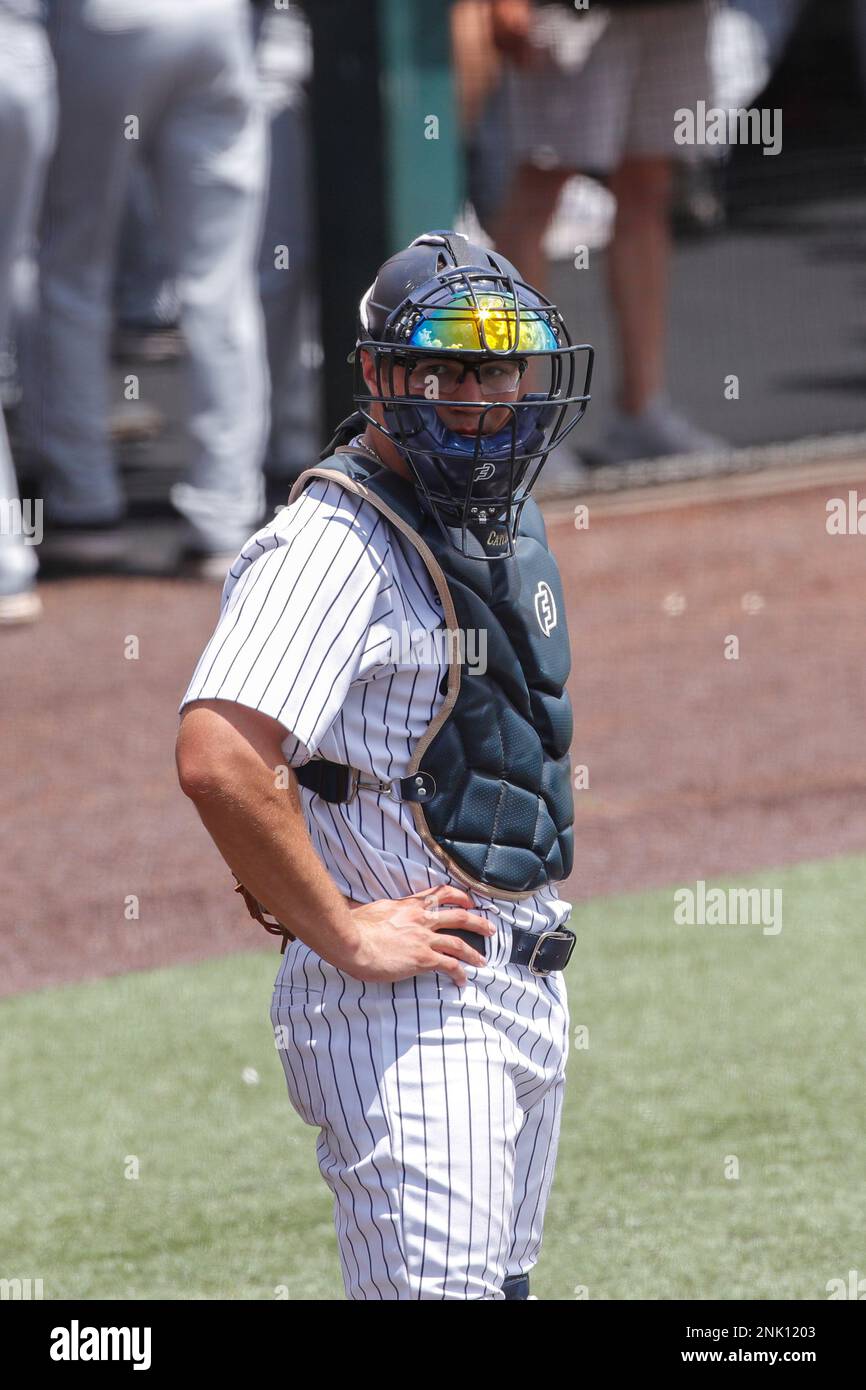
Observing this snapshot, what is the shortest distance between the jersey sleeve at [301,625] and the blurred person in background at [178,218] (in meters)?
5.75

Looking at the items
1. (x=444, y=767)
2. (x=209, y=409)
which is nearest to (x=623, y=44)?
(x=209, y=409)

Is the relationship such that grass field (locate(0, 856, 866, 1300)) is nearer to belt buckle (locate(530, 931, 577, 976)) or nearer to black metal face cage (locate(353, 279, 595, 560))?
belt buckle (locate(530, 931, 577, 976))

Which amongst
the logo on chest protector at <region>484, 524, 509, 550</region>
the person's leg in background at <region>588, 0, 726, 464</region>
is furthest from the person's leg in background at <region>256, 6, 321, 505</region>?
the logo on chest protector at <region>484, 524, 509, 550</region>

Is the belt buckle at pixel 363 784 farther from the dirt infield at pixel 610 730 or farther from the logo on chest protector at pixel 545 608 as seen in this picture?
the dirt infield at pixel 610 730

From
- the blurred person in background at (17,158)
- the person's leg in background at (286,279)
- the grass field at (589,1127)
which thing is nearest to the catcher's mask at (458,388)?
the grass field at (589,1127)

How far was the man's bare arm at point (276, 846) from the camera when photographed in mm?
2285

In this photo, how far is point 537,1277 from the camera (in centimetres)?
351

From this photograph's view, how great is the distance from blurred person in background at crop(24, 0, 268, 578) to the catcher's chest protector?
5.61 meters

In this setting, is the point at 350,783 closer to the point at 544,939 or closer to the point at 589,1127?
the point at 544,939

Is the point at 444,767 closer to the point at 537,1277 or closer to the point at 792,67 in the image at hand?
the point at 537,1277

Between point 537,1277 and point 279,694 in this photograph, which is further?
point 537,1277

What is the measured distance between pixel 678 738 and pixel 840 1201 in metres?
2.96

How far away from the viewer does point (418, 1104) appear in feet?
7.77

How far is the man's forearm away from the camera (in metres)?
2.28
